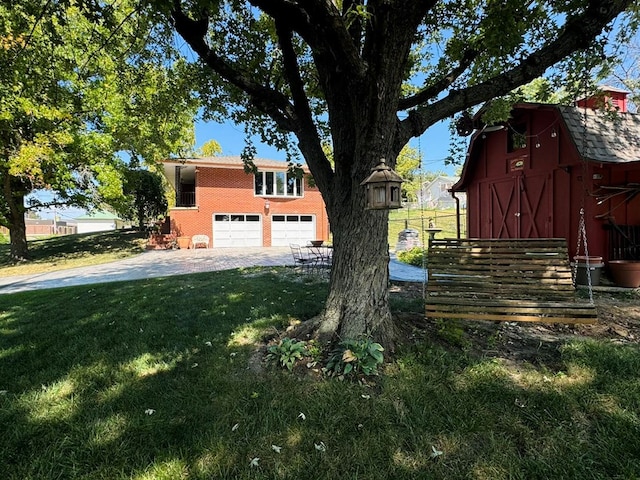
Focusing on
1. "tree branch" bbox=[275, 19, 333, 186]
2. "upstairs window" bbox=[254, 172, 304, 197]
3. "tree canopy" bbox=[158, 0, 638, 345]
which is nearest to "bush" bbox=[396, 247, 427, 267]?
"tree canopy" bbox=[158, 0, 638, 345]

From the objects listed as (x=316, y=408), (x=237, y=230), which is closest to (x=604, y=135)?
(x=316, y=408)

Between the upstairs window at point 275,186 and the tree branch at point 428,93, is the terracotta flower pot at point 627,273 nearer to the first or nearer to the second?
the tree branch at point 428,93

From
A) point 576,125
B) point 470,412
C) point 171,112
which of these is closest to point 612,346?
point 470,412

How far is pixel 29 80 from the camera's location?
4.83 m

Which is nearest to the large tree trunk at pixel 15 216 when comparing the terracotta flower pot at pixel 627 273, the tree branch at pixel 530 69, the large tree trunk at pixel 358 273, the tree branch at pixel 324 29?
the tree branch at pixel 324 29

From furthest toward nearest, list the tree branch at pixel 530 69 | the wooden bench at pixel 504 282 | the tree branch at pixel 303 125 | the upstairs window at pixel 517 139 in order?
1. the upstairs window at pixel 517 139
2. the tree branch at pixel 303 125
3. the wooden bench at pixel 504 282
4. the tree branch at pixel 530 69

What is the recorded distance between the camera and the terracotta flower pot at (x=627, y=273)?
270 inches

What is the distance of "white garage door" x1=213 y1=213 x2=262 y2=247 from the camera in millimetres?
20000

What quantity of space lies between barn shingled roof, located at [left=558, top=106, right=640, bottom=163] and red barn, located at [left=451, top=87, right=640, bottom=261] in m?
0.02

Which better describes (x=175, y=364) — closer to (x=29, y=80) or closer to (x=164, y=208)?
(x=29, y=80)

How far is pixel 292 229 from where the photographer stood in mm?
21359

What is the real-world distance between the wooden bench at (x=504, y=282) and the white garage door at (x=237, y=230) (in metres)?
16.3

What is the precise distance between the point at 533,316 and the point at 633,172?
22.1ft

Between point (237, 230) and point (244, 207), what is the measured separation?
57.3 inches
